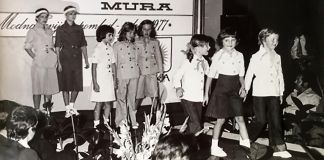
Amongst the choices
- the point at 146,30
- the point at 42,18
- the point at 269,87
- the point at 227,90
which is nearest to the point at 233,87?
the point at 227,90

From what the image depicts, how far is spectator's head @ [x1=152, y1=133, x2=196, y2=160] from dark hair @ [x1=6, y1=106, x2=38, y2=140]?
2.53 feet

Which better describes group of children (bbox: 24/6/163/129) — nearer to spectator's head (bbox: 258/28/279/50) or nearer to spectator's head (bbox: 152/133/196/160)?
spectator's head (bbox: 258/28/279/50)

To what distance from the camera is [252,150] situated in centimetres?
387

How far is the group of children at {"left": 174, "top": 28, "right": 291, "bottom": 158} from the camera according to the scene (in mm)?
3738

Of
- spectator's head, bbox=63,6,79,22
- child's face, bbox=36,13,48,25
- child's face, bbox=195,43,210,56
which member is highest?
spectator's head, bbox=63,6,79,22

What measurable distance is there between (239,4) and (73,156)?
11.8ft

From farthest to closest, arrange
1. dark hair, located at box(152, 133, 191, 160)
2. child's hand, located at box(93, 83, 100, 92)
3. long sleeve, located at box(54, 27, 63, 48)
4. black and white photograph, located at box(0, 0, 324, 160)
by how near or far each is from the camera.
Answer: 1. long sleeve, located at box(54, 27, 63, 48)
2. child's hand, located at box(93, 83, 100, 92)
3. black and white photograph, located at box(0, 0, 324, 160)
4. dark hair, located at box(152, 133, 191, 160)

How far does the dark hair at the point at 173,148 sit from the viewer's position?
71.6 inches

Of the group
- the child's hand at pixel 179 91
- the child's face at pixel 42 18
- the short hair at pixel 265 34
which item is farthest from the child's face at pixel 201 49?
the child's face at pixel 42 18

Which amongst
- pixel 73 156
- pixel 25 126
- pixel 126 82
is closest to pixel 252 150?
pixel 126 82

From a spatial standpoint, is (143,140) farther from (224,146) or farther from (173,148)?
(224,146)

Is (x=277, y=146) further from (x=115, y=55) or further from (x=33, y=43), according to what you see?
(x=33, y=43)

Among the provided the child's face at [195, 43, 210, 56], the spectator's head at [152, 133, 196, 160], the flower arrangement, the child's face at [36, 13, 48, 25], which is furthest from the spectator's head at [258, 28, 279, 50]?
the child's face at [36, 13, 48, 25]

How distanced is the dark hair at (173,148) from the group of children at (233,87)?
1.88 m
